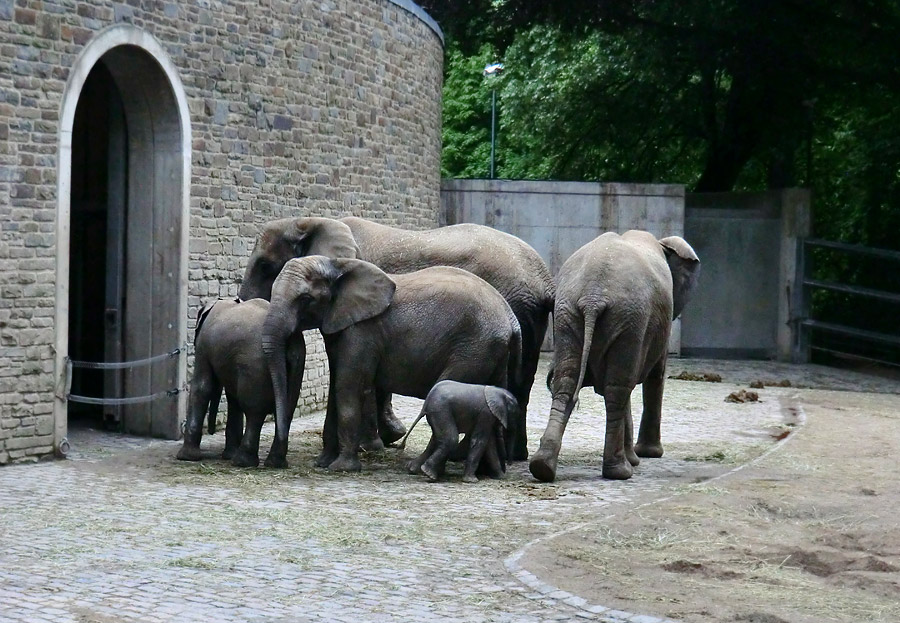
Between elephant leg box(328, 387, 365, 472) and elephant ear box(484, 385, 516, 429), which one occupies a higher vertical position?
elephant ear box(484, 385, 516, 429)

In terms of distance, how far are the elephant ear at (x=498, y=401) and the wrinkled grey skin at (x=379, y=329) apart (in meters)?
0.34

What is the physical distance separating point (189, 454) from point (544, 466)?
295cm

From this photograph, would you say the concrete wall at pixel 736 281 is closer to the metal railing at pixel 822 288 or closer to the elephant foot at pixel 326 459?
the metal railing at pixel 822 288

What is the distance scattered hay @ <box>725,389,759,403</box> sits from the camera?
17.1 metres

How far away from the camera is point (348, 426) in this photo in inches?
429

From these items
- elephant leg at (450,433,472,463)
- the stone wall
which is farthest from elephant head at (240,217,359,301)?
elephant leg at (450,433,472,463)

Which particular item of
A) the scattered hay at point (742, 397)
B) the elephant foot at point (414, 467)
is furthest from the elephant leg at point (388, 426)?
the scattered hay at point (742, 397)

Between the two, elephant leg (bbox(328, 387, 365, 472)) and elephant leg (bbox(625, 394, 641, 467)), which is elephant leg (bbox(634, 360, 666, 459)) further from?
elephant leg (bbox(328, 387, 365, 472))

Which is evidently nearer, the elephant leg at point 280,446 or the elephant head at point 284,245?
the elephant leg at point 280,446

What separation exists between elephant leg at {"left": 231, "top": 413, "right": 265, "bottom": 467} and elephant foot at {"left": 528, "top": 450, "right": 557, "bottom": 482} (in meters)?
2.20

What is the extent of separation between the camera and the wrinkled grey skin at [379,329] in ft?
35.2

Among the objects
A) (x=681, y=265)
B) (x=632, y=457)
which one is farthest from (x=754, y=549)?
(x=681, y=265)

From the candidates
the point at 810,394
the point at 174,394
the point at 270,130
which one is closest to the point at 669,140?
the point at 810,394

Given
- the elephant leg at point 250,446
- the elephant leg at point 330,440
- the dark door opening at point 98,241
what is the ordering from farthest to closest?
1. the dark door opening at point 98,241
2. the elephant leg at point 330,440
3. the elephant leg at point 250,446
